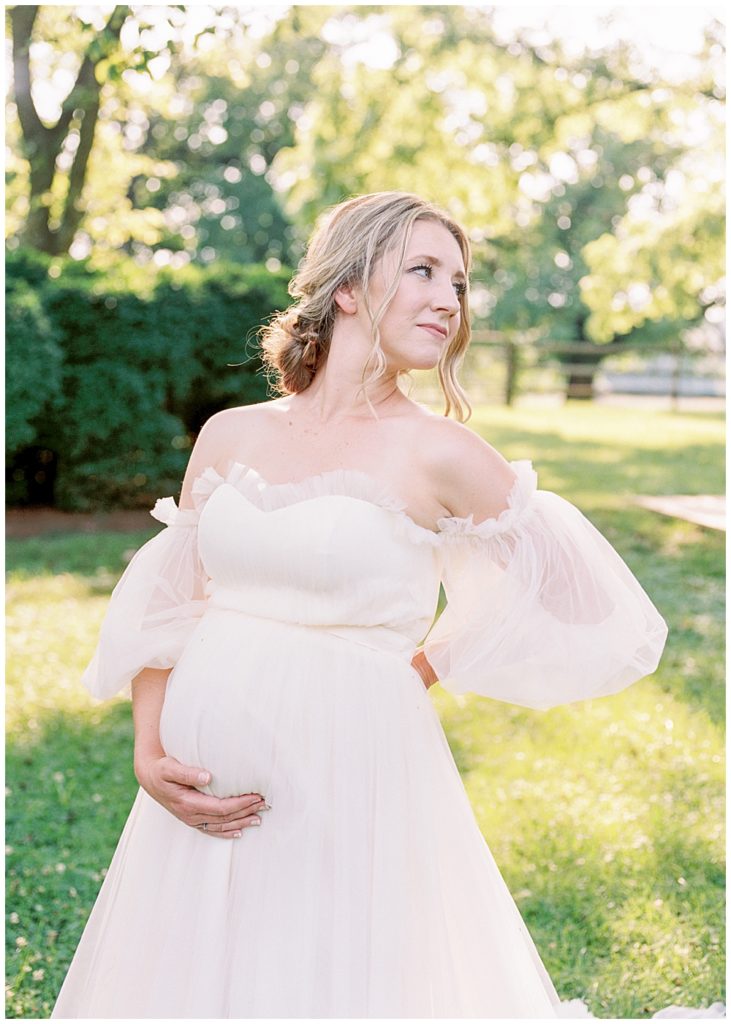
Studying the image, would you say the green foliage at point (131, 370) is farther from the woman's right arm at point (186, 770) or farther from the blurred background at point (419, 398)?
the woman's right arm at point (186, 770)

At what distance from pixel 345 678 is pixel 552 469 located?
13397 mm

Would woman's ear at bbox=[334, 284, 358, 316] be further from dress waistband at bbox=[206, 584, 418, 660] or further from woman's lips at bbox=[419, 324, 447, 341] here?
dress waistband at bbox=[206, 584, 418, 660]

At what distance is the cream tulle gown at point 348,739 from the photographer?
221 cm

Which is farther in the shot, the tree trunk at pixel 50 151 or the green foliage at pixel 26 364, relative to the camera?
the tree trunk at pixel 50 151

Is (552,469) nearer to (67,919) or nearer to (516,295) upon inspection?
(67,919)

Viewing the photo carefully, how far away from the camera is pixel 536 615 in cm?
238

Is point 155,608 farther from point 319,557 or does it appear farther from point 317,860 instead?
point 317,860

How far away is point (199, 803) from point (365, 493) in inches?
26.9

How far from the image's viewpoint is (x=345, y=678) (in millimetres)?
2260

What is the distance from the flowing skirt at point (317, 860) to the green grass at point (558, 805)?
1.36m

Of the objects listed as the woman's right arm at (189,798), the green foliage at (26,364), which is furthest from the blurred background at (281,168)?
the woman's right arm at (189,798)

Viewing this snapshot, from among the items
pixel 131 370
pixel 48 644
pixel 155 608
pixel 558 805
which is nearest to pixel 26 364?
pixel 131 370

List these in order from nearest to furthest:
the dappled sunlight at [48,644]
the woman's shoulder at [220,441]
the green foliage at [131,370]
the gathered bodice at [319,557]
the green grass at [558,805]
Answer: the gathered bodice at [319,557] → the woman's shoulder at [220,441] → the green grass at [558,805] → the dappled sunlight at [48,644] → the green foliage at [131,370]

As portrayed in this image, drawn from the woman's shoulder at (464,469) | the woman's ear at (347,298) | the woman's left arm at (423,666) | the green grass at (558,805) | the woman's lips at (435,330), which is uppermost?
the woman's ear at (347,298)
